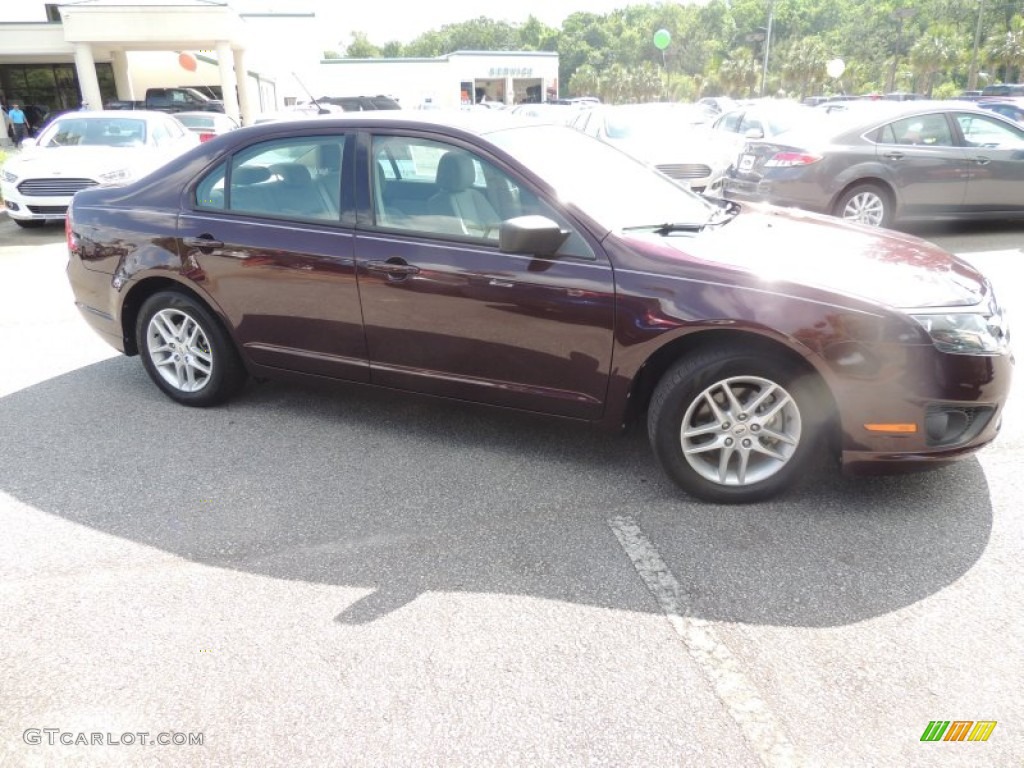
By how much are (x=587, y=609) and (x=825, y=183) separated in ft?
24.4

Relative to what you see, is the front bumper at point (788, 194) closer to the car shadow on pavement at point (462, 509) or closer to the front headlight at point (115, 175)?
the car shadow on pavement at point (462, 509)

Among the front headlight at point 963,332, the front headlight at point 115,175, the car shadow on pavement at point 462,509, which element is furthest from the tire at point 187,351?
the front headlight at point 115,175

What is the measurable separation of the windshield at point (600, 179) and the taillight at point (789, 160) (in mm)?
5192

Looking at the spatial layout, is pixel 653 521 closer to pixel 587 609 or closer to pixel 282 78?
pixel 587 609

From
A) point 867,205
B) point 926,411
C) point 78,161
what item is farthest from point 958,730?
point 78,161

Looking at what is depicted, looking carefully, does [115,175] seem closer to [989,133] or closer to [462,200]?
[462,200]

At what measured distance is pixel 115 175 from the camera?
1038cm

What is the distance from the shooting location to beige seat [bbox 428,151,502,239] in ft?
12.1

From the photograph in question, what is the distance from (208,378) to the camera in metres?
4.56

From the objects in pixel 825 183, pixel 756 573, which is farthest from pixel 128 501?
pixel 825 183

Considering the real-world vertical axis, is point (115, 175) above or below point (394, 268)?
below

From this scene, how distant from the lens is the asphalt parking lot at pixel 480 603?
2.29 m

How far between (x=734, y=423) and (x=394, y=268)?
67.1 inches

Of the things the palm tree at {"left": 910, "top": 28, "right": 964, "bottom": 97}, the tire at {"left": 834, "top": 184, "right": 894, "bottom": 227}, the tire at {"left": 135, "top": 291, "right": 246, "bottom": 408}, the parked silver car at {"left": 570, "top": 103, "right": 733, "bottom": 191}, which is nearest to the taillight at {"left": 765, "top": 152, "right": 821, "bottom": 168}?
the tire at {"left": 834, "top": 184, "right": 894, "bottom": 227}
